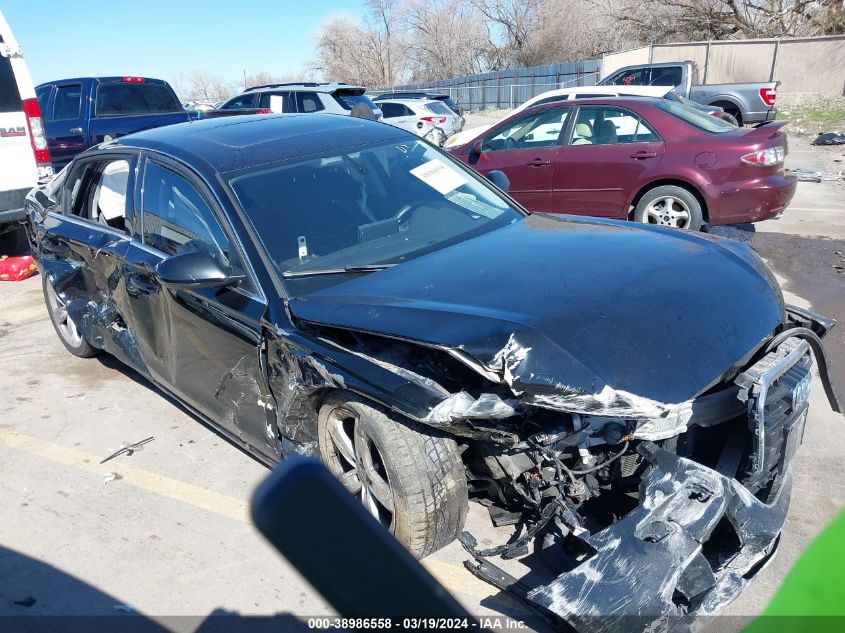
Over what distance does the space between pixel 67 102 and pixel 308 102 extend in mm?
4146

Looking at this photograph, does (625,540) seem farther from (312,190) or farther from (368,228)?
(312,190)

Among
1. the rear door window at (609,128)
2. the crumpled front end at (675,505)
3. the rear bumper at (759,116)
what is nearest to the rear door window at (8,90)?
the rear door window at (609,128)

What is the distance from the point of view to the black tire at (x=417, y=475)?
2.60 metres

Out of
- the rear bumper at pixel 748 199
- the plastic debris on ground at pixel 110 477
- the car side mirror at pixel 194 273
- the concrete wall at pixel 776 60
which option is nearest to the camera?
the car side mirror at pixel 194 273

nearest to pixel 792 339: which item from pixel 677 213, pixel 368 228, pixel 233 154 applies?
pixel 368 228

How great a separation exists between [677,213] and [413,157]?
162 inches

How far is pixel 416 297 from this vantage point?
8.84ft

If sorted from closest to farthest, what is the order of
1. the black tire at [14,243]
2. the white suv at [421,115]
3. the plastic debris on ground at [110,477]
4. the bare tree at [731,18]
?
the plastic debris on ground at [110,477]
the black tire at [14,243]
the white suv at [421,115]
the bare tree at [731,18]

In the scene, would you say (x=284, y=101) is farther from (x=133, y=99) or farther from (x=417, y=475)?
(x=417, y=475)

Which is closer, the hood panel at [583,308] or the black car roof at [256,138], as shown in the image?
the hood panel at [583,308]


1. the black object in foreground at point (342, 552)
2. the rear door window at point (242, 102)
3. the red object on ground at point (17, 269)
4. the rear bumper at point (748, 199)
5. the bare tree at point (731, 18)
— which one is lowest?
the red object on ground at point (17, 269)

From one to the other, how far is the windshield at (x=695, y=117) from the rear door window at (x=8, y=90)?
7.11 metres

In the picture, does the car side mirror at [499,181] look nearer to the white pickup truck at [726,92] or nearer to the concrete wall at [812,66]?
the white pickup truck at [726,92]

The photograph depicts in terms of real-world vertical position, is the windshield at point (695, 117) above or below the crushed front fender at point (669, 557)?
above
